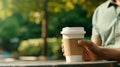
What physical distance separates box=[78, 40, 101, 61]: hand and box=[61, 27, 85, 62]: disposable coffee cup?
0.04 m

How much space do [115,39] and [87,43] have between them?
0.68 metres

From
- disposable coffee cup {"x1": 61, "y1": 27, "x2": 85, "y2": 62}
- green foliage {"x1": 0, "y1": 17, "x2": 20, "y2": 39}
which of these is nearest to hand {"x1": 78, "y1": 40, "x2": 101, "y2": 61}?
disposable coffee cup {"x1": 61, "y1": 27, "x2": 85, "y2": 62}

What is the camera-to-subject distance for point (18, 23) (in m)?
22.7

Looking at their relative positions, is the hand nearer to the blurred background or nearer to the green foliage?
the blurred background

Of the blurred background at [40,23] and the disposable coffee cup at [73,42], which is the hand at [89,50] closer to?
the disposable coffee cup at [73,42]

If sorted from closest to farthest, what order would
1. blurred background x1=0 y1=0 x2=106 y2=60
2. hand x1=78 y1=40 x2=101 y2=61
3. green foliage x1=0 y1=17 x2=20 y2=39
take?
hand x1=78 y1=40 x2=101 y2=61
blurred background x1=0 y1=0 x2=106 y2=60
green foliage x1=0 y1=17 x2=20 y2=39

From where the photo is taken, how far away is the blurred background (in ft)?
42.3

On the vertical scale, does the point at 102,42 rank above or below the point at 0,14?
below

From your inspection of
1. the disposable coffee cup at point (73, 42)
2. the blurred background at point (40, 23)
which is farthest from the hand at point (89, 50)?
the blurred background at point (40, 23)

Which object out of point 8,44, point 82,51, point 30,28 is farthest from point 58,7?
point 8,44

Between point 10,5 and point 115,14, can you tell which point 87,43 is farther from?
point 10,5

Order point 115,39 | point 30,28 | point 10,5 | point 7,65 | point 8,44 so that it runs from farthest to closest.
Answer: point 8,44, point 30,28, point 10,5, point 115,39, point 7,65

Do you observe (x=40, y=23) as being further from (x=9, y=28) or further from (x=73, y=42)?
(x=73, y=42)

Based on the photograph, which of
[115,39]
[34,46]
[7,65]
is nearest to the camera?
[7,65]
